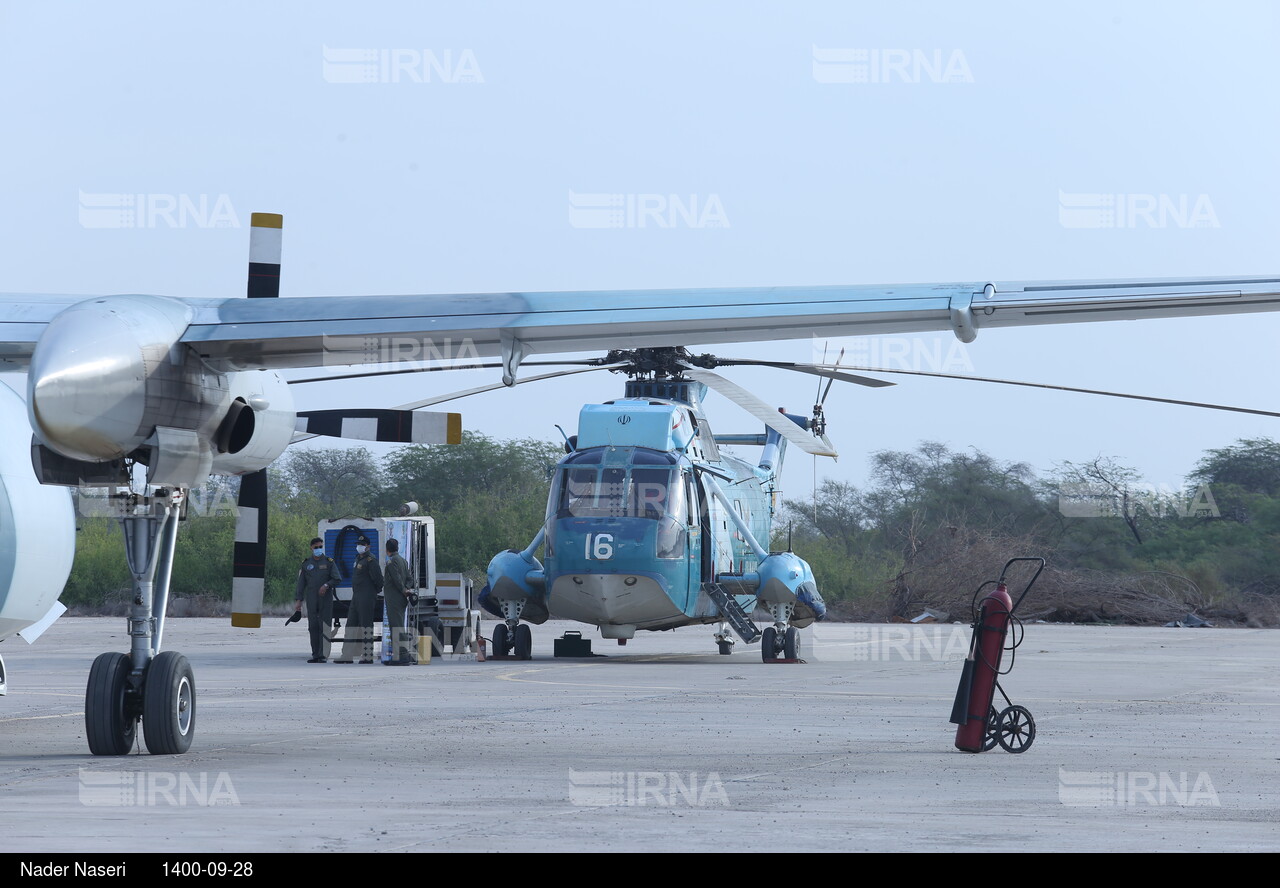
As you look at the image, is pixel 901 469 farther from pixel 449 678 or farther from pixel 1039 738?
pixel 1039 738

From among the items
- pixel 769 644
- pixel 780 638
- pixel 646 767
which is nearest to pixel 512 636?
pixel 769 644

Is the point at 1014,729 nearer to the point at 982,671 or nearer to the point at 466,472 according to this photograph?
the point at 982,671

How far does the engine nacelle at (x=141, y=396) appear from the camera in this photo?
348 inches

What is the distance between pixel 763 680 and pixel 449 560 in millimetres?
34118

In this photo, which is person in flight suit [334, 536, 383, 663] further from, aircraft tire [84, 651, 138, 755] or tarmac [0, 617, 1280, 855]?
aircraft tire [84, 651, 138, 755]

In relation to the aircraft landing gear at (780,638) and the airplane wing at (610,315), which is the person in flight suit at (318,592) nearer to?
the aircraft landing gear at (780,638)

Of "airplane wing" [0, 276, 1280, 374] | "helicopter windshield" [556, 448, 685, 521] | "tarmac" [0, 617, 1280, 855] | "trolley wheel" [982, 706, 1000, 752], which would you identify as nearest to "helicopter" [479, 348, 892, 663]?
"helicopter windshield" [556, 448, 685, 521]

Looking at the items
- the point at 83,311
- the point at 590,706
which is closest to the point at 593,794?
the point at 83,311

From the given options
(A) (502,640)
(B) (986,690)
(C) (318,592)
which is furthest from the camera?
(A) (502,640)

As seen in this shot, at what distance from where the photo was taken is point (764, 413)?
72.7 feet

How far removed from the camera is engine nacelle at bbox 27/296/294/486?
884 cm

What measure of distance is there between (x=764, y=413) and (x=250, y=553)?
11974 mm

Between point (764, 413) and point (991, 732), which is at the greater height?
point (764, 413)

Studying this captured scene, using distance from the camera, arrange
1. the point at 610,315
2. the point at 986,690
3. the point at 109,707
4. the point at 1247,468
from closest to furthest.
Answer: the point at 610,315, the point at 109,707, the point at 986,690, the point at 1247,468
